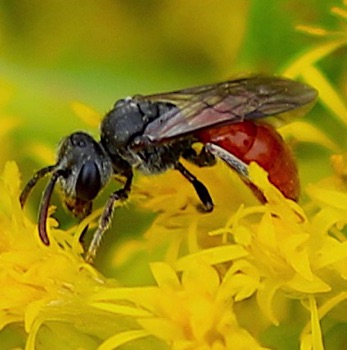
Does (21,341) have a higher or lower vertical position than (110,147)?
lower

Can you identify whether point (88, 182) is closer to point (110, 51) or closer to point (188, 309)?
point (188, 309)

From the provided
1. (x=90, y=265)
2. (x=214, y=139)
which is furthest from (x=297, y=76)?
(x=90, y=265)

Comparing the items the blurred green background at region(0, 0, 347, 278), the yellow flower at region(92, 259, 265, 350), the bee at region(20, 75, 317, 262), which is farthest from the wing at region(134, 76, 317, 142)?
the blurred green background at region(0, 0, 347, 278)

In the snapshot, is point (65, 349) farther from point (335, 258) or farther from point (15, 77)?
point (15, 77)

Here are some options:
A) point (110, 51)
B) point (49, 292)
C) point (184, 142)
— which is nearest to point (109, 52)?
point (110, 51)

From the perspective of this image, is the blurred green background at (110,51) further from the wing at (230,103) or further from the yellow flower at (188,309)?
the yellow flower at (188,309)

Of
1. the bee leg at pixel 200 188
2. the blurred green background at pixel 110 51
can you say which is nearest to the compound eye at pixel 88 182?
the bee leg at pixel 200 188
